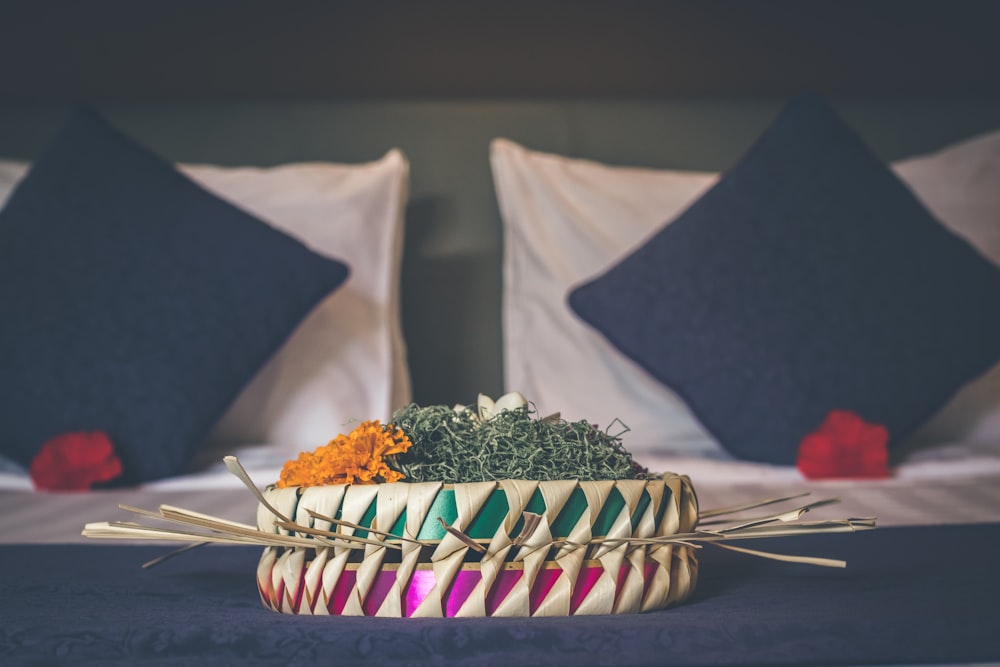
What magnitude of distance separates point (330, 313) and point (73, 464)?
1.64 ft

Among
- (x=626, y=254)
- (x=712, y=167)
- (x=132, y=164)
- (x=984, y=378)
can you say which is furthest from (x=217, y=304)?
(x=984, y=378)

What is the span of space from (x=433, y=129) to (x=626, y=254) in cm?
60

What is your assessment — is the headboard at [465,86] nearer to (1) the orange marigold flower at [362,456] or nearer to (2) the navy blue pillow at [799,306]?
(2) the navy blue pillow at [799,306]

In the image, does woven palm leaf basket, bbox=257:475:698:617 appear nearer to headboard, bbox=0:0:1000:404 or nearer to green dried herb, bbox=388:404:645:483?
green dried herb, bbox=388:404:645:483

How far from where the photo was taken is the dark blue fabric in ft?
1.47

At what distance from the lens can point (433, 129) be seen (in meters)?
1.96

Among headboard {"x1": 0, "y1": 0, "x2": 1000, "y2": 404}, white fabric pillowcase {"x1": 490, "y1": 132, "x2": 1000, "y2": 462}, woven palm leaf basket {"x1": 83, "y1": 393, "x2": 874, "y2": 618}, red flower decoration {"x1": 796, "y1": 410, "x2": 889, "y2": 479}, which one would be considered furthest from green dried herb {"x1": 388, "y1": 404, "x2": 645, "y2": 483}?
headboard {"x1": 0, "y1": 0, "x2": 1000, "y2": 404}

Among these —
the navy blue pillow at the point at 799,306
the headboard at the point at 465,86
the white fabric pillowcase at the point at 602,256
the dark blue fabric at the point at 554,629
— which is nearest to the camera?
the dark blue fabric at the point at 554,629

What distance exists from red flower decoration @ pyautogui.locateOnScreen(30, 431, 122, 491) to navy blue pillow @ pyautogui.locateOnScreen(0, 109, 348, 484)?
35 millimetres

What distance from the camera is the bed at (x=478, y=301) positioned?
54 cm

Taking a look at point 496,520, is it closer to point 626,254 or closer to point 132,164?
point 626,254

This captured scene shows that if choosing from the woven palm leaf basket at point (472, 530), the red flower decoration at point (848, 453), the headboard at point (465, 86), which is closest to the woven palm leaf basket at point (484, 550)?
the woven palm leaf basket at point (472, 530)

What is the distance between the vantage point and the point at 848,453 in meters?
1.27

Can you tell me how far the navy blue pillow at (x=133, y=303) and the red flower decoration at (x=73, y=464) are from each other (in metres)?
0.04
